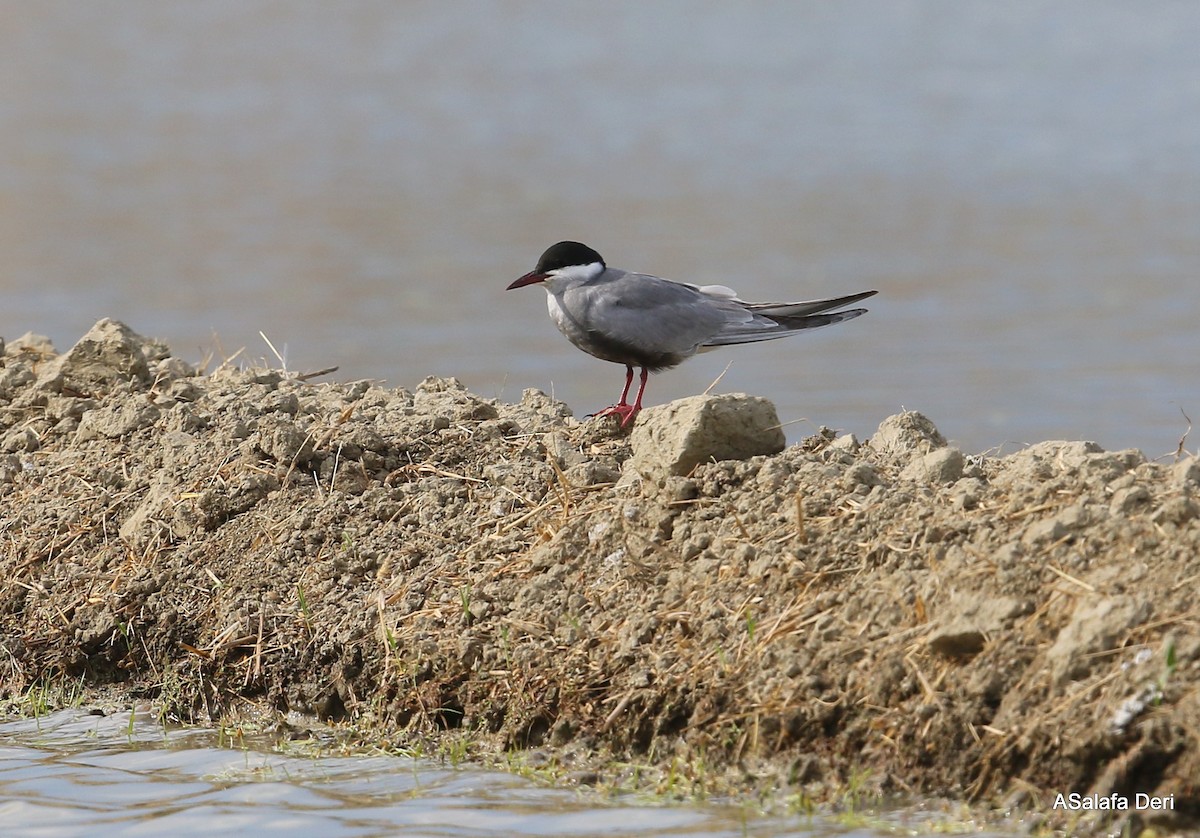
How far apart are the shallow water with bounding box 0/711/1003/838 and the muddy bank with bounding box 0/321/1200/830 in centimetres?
23

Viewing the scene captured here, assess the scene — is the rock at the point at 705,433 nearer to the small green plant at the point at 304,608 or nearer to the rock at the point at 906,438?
the rock at the point at 906,438

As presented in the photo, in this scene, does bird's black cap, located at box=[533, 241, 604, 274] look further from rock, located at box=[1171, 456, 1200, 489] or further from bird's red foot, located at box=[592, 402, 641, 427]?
rock, located at box=[1171, 456, 1200, 489]

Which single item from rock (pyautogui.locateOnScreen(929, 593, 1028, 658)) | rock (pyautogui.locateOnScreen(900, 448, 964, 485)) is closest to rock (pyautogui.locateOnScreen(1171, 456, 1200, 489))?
rock (pyautogui.locateOnScreen(900, 448, 964, 485))

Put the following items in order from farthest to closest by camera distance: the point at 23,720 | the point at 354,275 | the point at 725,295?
the point at 354,275 < the point at 725,295 < the point at 23,720

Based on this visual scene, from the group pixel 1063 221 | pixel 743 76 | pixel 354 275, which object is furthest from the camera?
pixel 743 76

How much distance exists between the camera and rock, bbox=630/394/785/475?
5.42 meters

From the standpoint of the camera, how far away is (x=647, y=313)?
691cm

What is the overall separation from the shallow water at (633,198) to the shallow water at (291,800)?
13.3 feet

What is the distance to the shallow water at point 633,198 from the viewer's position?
504 inches

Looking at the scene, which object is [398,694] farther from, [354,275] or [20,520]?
[354,275]

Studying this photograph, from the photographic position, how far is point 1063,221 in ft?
65.1

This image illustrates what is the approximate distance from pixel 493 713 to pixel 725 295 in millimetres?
2950

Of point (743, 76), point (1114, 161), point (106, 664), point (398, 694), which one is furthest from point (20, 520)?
point (743, 76)

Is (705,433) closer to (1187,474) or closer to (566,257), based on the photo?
(1187,474)
